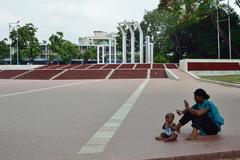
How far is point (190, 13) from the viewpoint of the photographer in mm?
48594

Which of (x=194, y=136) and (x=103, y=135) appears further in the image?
(x=103, y=135)

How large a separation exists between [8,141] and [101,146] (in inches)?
65.7

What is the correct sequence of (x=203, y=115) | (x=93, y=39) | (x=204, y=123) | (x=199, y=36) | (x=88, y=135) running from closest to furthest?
1. (x=203, y=115)
2. (x=204, y=123)
3. (x=88, y=135)
4. (x=199, y=36)
5. (x=93, y=39)

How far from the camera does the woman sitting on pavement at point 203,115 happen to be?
27.1 ft

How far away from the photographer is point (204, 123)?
846 cm

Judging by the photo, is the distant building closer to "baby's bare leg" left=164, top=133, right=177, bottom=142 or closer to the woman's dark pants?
the woman's dark pants

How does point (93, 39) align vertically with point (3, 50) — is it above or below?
above

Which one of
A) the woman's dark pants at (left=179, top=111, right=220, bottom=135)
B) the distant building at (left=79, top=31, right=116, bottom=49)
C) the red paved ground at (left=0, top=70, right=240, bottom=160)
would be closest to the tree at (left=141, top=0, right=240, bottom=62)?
the distant building at (left=79, top=31, right=116, bottom=49)

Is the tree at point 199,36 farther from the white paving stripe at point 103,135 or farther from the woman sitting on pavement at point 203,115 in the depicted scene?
the woman sitting on pavement at point 203,115

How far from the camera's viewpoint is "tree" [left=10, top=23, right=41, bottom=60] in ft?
286

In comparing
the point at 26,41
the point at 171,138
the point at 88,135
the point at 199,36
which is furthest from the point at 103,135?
the point at 26,41

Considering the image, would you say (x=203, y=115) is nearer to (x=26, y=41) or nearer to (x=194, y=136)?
(x=194, y=136)

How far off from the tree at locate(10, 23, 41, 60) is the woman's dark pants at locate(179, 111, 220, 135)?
80486 millimetres

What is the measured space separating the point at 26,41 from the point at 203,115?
3244 inches
